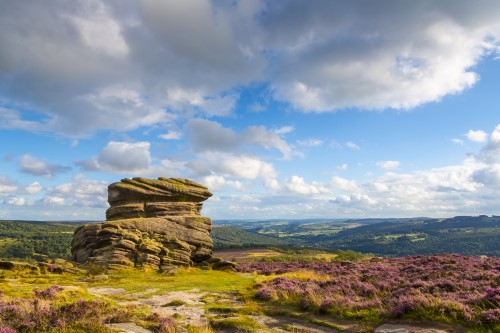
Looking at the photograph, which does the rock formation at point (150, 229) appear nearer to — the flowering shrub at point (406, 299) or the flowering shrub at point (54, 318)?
A: the flowering shrub at point (406, 299)

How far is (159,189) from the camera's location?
48250 millimetres

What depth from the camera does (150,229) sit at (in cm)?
4272

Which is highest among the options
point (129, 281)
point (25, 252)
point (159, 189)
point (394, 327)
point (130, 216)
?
point (159, 189)

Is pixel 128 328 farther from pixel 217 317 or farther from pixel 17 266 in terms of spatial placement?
pixel 17 266

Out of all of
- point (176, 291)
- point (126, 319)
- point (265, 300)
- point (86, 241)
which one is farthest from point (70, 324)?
point (86, 241)

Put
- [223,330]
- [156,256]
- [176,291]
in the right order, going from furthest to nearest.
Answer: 1. [156,256]
2. [176,291]
3. [223,330]

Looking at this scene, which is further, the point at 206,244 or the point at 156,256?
the point at 206,244

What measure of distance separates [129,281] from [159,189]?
19.9m

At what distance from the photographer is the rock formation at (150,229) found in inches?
1502

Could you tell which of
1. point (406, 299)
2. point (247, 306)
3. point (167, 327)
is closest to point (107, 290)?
point (247, 306)

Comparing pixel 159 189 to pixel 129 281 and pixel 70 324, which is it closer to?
→ pixel 129 281

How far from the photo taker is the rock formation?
38156 millimetres

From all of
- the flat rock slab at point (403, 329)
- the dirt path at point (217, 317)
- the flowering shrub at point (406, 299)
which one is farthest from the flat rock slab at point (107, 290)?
the flat rock slab at point (403, 329)

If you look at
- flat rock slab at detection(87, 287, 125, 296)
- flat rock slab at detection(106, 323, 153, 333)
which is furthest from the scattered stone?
flat rock slab at detection(106, 323, 153, 333)
